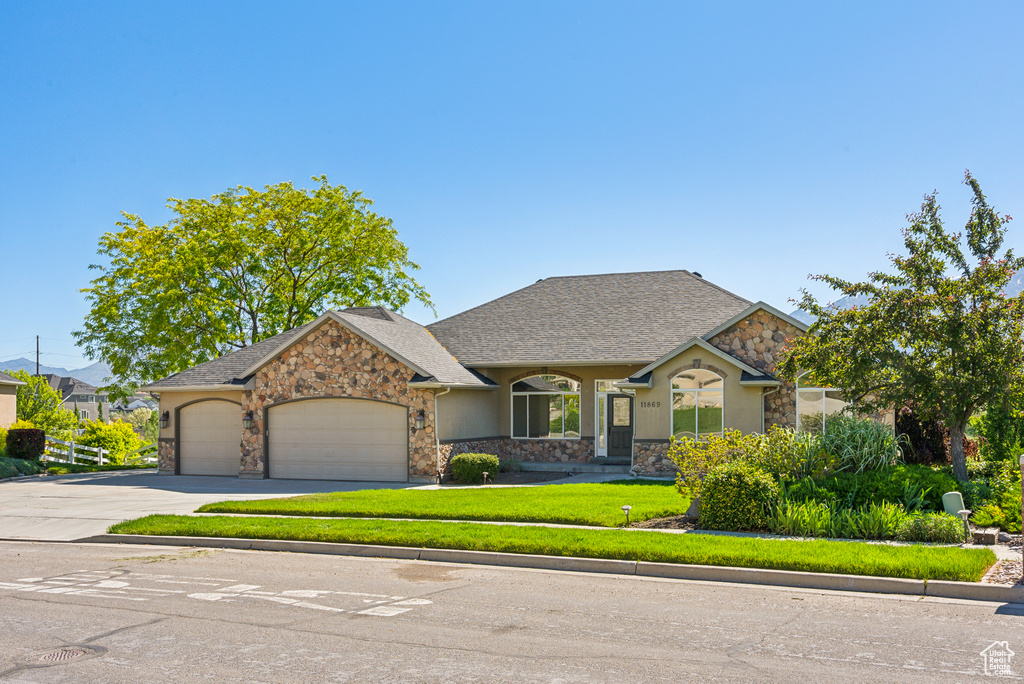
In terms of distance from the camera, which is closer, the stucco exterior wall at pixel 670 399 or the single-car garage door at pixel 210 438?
the stucco exterior wall at pixel 670 399

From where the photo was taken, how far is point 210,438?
27188 millimetres

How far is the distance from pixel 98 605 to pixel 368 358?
15.3 metres

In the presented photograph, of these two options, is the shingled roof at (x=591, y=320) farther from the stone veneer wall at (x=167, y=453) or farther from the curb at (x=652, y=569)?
the curb at (x=652, y=569)

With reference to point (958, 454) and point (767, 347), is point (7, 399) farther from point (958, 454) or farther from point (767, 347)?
point (958, 454)

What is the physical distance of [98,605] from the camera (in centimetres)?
890

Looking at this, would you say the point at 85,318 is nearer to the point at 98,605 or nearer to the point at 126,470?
the point at 126,470

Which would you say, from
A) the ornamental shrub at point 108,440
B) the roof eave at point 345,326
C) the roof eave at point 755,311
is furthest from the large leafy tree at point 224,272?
the roof eave at point 755,311

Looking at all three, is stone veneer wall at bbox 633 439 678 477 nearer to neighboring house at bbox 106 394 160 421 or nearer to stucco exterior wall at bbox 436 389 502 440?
stucco exterior wall at bbox 436 389 502 440

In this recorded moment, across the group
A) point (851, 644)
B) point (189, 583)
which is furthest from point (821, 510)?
point (189, 583)

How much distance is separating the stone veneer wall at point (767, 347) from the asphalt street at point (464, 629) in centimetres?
1373

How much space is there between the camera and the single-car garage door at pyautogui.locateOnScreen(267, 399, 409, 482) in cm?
2400

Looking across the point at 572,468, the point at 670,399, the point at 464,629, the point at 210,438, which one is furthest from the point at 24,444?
the point at 464,629

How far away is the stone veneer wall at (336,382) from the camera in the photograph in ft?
77.0

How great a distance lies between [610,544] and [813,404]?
12968mm
